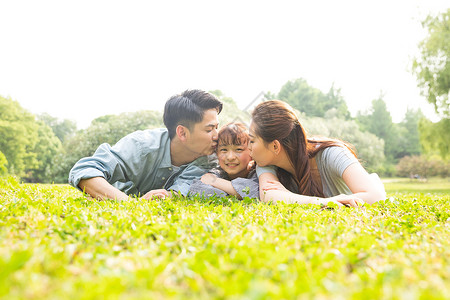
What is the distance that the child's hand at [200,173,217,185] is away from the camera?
490 centimetres

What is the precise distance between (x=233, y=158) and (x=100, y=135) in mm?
17744

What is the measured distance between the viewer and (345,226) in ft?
8.47

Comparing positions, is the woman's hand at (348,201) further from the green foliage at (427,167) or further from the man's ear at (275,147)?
the green foliage at (427,167)


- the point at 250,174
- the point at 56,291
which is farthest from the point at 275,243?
the point at 250,174

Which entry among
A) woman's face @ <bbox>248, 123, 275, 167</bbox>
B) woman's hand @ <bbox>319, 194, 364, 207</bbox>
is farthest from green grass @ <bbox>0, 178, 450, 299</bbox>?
woman's face @ <bbox>248, 123, 275, 167</bbox>

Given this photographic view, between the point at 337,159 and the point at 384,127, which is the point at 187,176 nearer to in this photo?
the point at 337,159

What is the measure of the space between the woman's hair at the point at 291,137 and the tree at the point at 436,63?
1885cm

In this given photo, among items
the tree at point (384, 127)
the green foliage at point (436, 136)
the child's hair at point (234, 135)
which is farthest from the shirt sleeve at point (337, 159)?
the tree at point (384, 127)

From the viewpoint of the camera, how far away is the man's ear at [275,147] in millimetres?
4507

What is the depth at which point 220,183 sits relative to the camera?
4.89 m

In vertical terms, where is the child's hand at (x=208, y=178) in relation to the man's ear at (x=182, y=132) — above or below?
below

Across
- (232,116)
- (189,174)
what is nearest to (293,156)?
(189,174)

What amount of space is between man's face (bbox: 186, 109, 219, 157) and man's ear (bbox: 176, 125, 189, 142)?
5 cm

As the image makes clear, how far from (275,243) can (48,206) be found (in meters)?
2.19
